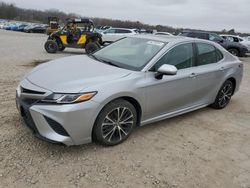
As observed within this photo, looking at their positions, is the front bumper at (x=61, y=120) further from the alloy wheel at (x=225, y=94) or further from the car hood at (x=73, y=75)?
the alloy wheel at (x=225, y=94)

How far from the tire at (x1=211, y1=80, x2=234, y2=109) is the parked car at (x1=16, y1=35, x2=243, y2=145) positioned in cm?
10

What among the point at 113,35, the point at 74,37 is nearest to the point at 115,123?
the point at 74,37

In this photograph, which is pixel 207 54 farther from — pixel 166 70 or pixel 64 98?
pixel 64 98

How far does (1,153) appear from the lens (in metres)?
3.11

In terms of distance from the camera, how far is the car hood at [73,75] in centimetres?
306

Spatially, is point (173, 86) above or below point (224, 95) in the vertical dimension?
above

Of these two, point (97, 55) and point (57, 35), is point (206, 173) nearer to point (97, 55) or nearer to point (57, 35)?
point (97, 55)

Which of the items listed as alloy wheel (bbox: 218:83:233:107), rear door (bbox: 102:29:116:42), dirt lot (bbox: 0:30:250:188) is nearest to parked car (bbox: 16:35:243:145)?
alloy wheel (bbox: 218:83:233:107)

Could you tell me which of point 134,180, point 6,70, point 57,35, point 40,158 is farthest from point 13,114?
point 57,35

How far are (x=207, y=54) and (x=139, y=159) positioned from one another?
98.4 inches

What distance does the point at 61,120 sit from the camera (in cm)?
290

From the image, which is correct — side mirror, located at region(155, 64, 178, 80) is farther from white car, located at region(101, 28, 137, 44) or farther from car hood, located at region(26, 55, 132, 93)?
white car, located at region(101, 28, 137, 44)

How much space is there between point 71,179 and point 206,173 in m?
1.57

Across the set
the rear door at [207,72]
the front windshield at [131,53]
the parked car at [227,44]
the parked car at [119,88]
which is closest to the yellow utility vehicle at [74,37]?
the parked car at [227,44]
